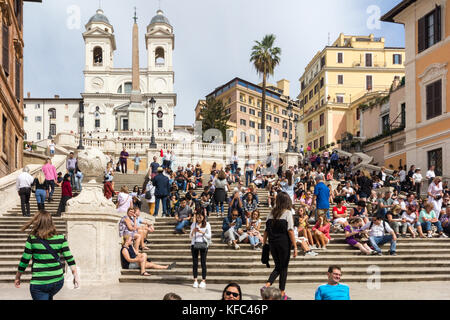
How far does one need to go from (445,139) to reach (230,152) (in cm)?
2106

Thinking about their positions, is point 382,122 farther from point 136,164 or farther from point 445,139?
point 136,164

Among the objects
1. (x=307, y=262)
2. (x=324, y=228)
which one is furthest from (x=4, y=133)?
(x=307, y=262)

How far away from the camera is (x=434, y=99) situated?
26156 mm

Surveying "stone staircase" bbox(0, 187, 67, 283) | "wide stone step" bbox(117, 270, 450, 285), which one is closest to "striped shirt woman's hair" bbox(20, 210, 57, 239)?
"wide stone step" bbox(117, 270, 450, 285)

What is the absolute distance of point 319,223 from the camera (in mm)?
14352

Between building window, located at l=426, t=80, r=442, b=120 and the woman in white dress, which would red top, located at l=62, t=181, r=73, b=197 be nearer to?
the woman in white dress

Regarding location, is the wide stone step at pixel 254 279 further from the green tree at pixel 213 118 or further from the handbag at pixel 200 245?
the green tree at pixel 213 118

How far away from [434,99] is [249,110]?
236ft

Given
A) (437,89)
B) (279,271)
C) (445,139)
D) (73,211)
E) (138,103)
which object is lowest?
(279,271)

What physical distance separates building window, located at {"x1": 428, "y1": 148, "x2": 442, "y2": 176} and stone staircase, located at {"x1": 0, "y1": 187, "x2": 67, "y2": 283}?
18.0 meters

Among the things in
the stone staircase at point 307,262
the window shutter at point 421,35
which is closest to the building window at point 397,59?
the window shutter at point 421,35

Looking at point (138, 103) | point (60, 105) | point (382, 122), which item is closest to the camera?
point (382, 122)
